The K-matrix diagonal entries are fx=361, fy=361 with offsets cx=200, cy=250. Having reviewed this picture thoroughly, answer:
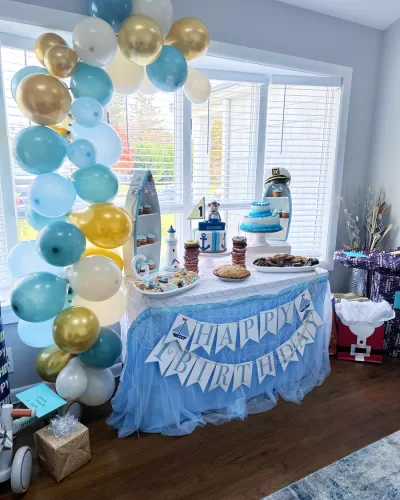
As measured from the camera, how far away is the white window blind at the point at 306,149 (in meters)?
2.65

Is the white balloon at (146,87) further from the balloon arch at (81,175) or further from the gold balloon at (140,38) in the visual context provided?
the gold balloon at (140,38)

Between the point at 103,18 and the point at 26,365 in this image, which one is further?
the point at 26,365

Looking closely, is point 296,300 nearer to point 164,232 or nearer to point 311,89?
point 164,232

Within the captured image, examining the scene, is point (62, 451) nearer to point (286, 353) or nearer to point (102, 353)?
point (102, 353)

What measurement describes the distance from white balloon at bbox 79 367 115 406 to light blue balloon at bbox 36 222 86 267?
62 cm

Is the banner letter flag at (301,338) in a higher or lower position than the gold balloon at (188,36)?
lower

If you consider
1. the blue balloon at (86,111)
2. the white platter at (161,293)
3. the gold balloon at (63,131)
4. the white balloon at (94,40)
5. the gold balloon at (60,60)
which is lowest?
the white platter at (161,293)

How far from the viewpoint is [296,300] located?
2029mm

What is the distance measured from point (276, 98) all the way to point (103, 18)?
4.55 feet

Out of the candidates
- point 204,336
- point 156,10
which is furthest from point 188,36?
point 204,336

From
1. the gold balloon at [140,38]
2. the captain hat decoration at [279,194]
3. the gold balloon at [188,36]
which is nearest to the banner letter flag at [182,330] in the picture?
the captain hat decoration at [279,194]

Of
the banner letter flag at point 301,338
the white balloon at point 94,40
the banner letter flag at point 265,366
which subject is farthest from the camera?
→ the banner letter flag at point 301,338

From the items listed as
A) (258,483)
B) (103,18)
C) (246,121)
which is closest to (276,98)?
(246,121)

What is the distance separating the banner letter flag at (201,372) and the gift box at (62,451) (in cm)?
53
